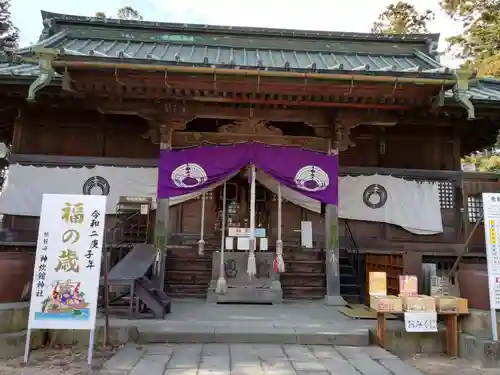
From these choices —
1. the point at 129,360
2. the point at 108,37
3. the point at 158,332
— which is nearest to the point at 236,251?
the point at 158,332

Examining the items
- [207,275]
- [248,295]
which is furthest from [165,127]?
[248,295]

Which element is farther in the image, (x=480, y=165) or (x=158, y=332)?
(x=480, y=165)

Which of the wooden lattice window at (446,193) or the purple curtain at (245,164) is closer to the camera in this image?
the purple curtain at (245,164)

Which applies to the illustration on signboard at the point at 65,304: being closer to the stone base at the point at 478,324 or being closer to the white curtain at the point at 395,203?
the stone base at the point at 478,324

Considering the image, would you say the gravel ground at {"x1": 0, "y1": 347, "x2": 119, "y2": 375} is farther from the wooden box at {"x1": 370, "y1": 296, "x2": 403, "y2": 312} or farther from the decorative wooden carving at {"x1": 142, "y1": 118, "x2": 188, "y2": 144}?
the decorative wooden carving at {"x1": 142, "y1": 118, "x2": 188, "y2": 144}

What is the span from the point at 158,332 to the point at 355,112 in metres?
5.29

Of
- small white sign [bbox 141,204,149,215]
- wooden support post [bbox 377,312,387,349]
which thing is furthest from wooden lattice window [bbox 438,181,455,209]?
small white sign [bbox 141,204,149,215]

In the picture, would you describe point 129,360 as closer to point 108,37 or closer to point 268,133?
point 268,133

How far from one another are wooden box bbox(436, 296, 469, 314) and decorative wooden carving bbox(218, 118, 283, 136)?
4.17 meters

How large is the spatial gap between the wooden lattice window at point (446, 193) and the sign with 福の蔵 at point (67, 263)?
7.37 m

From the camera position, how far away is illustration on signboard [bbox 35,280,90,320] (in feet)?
14.0

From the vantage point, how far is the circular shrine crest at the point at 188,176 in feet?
23.7

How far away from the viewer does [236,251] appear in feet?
26.5

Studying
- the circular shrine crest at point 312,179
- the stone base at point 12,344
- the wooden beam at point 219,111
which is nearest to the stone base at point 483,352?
the circular shrine crest at point 312,179
